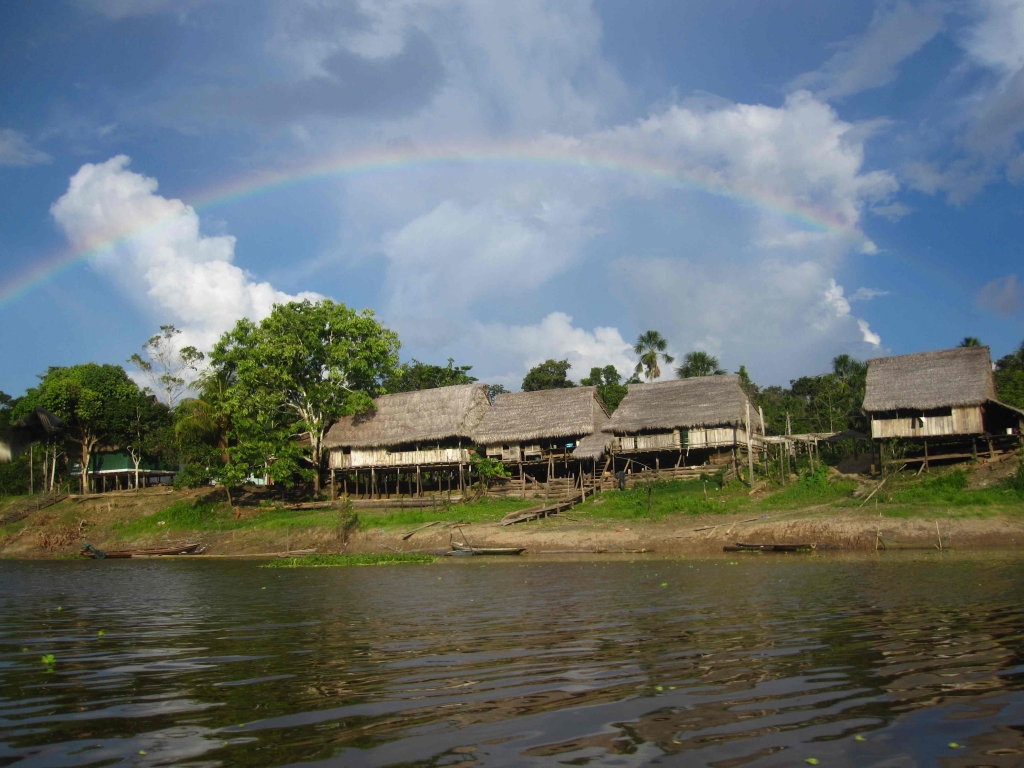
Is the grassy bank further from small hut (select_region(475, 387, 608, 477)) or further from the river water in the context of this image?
the river water

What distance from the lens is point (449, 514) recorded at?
38.2 metres

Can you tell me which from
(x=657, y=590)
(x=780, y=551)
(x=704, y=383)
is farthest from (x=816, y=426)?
(x=657, y=590)

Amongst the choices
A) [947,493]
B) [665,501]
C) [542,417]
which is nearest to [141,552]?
[542,417]

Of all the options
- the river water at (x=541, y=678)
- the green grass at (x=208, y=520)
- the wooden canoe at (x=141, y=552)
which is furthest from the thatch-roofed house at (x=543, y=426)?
the river water at (x=541, y=678)

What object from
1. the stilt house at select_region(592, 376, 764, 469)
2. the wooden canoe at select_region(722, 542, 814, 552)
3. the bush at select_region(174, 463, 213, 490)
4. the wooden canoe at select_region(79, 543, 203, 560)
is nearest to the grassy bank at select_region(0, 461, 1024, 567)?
the bush at select_region(174, 463, 213, 490)

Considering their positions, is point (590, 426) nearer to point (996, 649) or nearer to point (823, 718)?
point (996, 649)

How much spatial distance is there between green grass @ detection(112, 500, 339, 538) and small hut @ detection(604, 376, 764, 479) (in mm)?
16565

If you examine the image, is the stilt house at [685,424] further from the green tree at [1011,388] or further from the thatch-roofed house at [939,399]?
the green tree at [1011,388]

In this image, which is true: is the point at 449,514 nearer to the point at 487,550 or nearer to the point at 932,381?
the point at 487,550

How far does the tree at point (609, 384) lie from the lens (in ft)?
185

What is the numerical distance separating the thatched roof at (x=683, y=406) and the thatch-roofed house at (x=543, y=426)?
172 centimetres

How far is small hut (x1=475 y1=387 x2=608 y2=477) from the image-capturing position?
148 feet

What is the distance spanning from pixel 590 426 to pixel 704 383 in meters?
6.86

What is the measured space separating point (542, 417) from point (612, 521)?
1352cm
